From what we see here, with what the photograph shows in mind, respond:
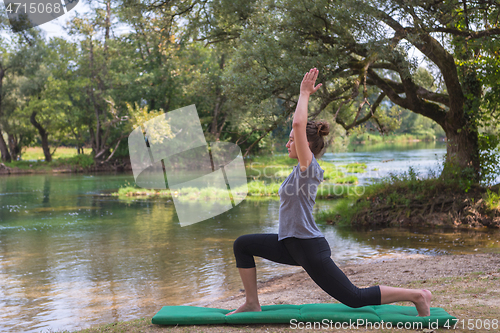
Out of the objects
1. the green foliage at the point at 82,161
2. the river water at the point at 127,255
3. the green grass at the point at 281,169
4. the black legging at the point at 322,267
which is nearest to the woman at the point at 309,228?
the black legging at the point at 322,267

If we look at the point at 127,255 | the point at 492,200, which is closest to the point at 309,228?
the point at 127,255

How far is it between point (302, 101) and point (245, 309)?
1.95m

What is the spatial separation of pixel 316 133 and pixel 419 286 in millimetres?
2984

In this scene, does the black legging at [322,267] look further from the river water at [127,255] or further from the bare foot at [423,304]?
the river water at [127,255]

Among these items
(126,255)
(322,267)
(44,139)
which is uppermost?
(44,139)

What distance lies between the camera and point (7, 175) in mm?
33750

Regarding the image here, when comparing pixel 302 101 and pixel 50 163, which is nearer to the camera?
pixel 302 101

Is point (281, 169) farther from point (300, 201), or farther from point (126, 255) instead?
point (300, 201)

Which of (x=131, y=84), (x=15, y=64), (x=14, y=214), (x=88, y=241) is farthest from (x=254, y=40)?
(x=15, y=64)

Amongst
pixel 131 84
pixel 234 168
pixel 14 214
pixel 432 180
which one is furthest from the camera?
pixel 131 84

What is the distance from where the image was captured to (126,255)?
9656mm

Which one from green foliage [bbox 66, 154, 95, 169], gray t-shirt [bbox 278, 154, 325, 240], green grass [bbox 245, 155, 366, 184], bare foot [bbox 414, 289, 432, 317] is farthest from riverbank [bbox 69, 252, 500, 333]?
green foliage [bbox 66, 154, 95, 169]

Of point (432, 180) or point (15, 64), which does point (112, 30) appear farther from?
point (432, 180)

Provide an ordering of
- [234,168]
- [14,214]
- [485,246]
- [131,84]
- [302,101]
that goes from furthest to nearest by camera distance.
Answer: [131,84] < [234,168] < [14,214] < [485,246] < [302,101]
